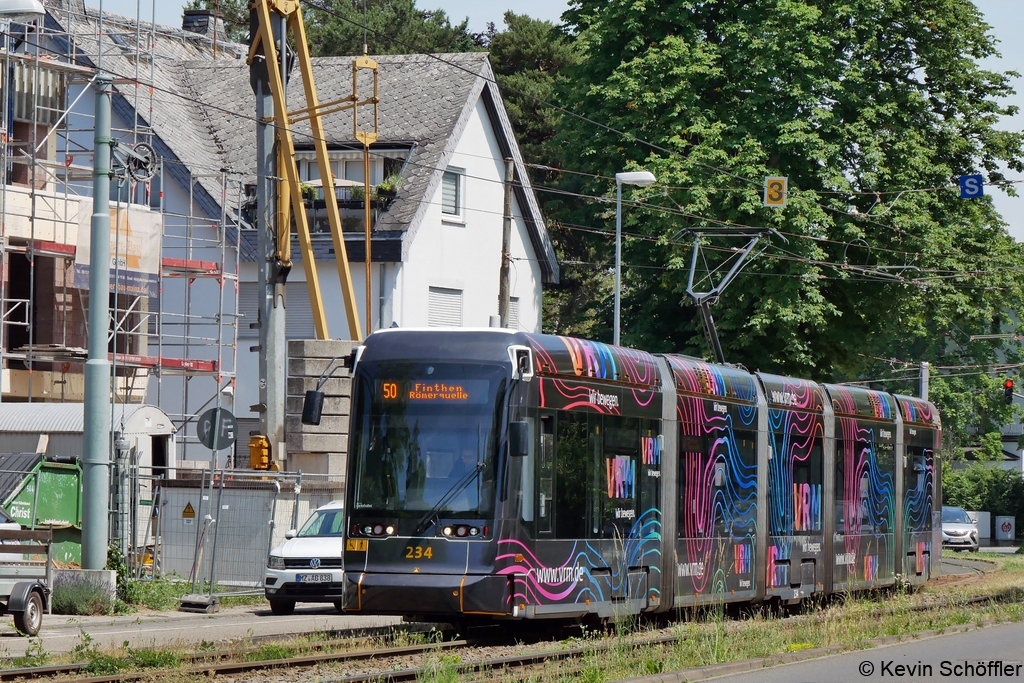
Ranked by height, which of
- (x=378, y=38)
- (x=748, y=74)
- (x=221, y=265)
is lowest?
(x=221, y=265)

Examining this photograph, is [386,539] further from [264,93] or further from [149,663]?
[264,93]

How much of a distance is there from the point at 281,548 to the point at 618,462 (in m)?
6.29

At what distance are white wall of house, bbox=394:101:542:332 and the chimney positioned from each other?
40.5ft

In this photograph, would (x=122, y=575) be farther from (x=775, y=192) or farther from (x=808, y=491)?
(x=775, y=192)

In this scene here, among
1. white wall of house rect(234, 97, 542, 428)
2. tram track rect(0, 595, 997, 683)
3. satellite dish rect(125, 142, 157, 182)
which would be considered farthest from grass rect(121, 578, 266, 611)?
white wall of house rect(234, 97, 542, 428)

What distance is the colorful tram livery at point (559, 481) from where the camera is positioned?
585 inches

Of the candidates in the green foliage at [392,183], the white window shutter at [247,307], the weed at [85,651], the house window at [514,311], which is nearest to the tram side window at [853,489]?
the weed at [85,651]

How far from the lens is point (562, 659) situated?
13.8m

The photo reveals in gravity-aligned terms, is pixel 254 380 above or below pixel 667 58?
below

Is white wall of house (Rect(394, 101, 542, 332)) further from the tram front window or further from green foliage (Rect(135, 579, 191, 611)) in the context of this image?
the tram front window

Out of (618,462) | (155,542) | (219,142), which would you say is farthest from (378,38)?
(618,462)

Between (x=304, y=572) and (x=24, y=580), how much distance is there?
4.84 meters

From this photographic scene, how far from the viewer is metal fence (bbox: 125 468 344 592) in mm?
23453

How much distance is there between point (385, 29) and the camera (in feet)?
207
